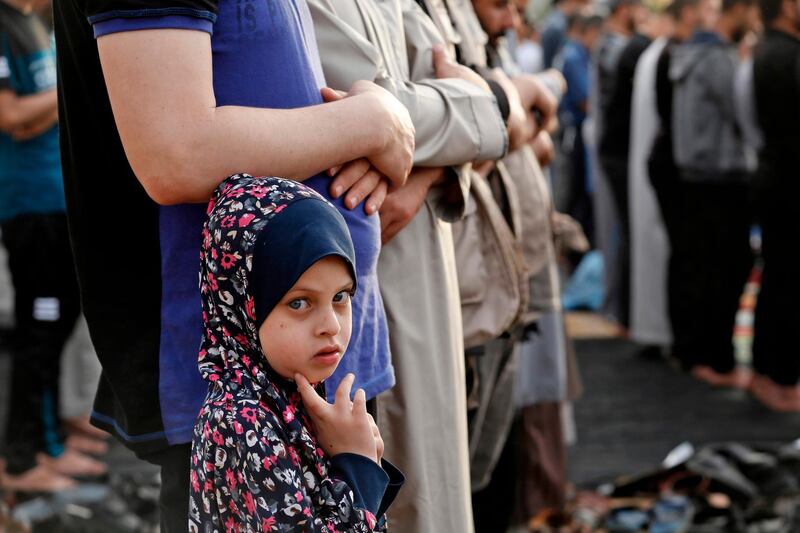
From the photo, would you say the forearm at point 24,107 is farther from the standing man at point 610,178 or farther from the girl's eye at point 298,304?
the standing man at point 610,178

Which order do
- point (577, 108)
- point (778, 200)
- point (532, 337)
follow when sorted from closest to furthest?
point (532, 337), point (778, 200), point (577, 108)

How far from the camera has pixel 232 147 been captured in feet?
5.24

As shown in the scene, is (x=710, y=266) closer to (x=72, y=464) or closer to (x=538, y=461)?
(x=538, y=461)

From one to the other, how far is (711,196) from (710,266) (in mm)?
394

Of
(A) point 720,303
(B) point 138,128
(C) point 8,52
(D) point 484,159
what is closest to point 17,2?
(C) point 8,52

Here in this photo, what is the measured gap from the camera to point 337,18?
195 cm

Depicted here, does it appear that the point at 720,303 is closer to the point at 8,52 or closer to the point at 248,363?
the point at 8,52

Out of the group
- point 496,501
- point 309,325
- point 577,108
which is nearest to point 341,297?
point 309,325

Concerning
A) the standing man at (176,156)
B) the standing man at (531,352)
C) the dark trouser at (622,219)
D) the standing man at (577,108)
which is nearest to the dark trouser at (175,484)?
the standing man at (176,156)

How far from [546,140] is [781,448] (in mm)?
1824

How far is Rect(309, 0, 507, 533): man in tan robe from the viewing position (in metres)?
2.05

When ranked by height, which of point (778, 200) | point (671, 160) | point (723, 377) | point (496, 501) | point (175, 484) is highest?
point (175, 484)

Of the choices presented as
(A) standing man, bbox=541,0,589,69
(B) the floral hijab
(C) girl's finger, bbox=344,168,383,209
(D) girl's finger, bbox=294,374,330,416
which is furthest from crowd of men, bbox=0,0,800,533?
(A) standing man, bbox=541,0,589,69

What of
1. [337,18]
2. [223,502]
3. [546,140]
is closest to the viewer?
[223,502]
